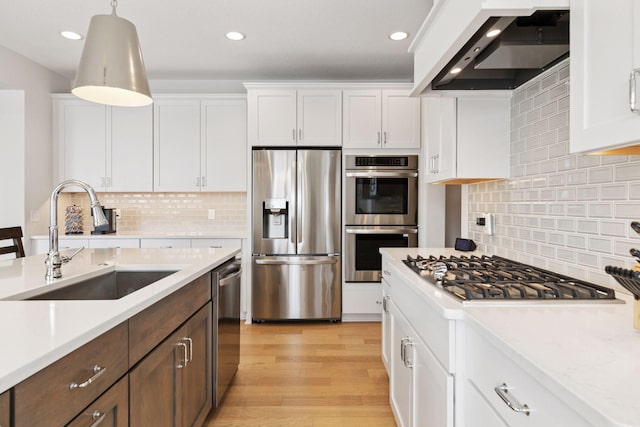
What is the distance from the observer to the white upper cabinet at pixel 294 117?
3.82m

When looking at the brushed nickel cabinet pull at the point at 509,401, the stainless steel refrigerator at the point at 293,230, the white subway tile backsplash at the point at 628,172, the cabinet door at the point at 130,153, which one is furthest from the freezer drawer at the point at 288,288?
the brushed nickel cabinet pull at the point at 509,401

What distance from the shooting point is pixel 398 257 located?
227cm

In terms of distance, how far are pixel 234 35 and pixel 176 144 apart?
144 cm

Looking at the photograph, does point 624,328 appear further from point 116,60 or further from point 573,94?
point 116,60

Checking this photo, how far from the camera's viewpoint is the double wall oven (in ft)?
12.6

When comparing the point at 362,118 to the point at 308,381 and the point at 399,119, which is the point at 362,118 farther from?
the point at 308,381

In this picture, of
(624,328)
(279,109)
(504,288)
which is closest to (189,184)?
(279,109)

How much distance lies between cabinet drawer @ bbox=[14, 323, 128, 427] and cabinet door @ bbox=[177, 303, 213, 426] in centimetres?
57

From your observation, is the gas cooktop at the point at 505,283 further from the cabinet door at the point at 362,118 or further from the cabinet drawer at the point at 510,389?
the cabinet door at the point at 362,118

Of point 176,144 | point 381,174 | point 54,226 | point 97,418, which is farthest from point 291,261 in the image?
point 97,418

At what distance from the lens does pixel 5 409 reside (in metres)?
0.67

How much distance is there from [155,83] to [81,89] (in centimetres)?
294

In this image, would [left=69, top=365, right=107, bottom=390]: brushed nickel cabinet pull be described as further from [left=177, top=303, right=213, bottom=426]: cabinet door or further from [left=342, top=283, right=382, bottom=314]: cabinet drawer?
[left=342, top=283, right=382, bottom=314]: cabinet drawer

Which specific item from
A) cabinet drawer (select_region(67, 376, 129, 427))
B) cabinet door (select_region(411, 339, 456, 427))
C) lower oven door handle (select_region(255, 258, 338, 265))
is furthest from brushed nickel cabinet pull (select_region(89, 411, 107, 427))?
lower oven door handle (select_region(255, 258, 338, 265))
